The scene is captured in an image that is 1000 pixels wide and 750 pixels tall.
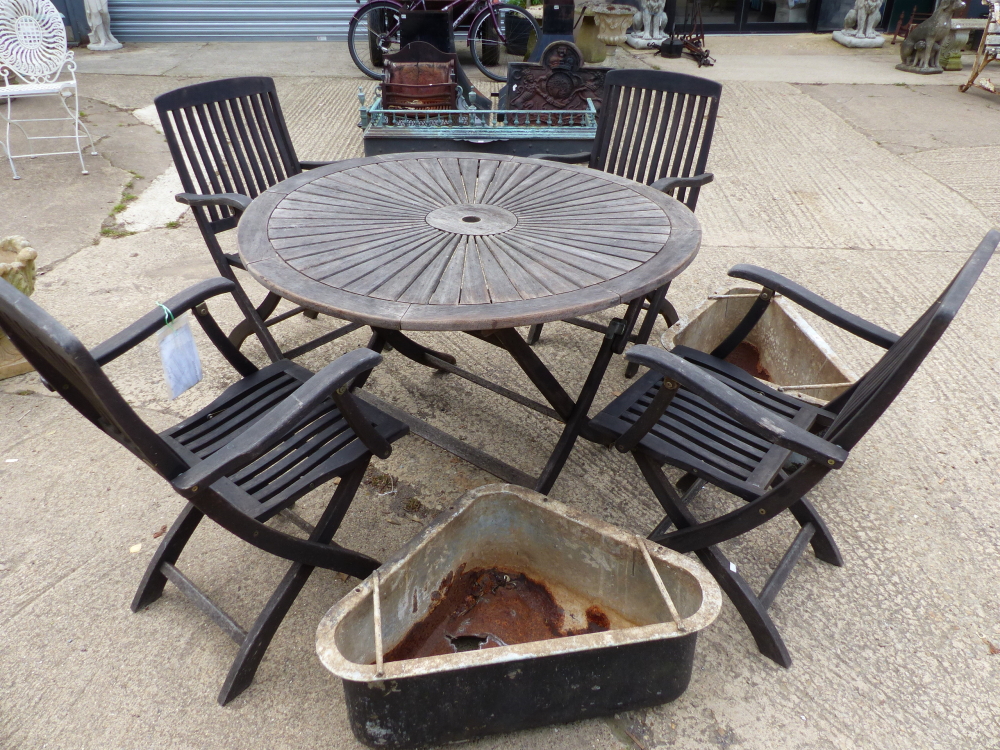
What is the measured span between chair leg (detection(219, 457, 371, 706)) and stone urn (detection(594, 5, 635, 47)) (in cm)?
608

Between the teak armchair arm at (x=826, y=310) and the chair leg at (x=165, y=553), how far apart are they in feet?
5.77

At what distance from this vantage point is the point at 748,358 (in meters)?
2.97

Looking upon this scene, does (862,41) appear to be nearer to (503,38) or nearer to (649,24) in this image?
(649,24)

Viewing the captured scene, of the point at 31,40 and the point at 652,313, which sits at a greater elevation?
the point at 31,40

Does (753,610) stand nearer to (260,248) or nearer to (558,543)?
(558,543)

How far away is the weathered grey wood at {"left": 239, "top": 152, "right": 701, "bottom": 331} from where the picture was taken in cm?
181

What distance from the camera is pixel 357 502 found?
2.35 metres

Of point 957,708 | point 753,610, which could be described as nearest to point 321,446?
point 753,610

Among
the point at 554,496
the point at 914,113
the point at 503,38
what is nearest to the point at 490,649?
the point at 554,496

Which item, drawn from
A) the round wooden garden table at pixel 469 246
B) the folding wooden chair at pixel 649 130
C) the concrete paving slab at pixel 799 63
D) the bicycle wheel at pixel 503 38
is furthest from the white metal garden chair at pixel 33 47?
the concrete paving slab at pixel 799 63

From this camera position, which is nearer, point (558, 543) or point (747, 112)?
point (558, 543)

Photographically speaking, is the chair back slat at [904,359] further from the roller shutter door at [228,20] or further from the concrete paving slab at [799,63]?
the roller shutter door at [228,20]

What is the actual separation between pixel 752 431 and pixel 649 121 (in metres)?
1.73

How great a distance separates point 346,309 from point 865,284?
2968mm
